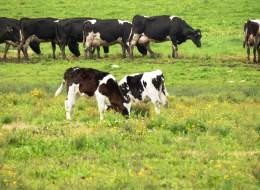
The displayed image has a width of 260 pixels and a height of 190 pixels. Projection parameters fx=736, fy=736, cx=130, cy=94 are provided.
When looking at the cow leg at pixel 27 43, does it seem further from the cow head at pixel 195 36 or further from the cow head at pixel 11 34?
the cow head at pixel 195 36

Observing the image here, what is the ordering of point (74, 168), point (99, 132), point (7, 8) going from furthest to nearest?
point (7, 8) < point (99, 132) < point (74, 168)

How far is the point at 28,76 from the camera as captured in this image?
28.5 metres

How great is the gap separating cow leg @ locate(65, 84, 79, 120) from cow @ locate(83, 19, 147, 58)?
647 inches

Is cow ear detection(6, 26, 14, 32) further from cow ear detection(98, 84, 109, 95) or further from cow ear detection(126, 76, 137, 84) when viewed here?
cow ear detection(98, 84, 109, 95)

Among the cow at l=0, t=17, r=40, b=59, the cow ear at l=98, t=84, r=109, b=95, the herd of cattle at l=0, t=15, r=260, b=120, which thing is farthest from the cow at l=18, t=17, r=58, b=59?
the cow ear at l=98, t=84, r=109, b=95

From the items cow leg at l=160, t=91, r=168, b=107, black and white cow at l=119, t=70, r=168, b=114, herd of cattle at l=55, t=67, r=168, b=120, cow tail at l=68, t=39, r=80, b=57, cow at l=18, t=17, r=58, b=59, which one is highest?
herd of cattle at l=55, t=67, r=168, b=120

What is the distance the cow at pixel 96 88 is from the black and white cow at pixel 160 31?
1701 cm

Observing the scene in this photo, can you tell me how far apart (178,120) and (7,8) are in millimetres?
34459

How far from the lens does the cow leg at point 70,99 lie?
18.2m

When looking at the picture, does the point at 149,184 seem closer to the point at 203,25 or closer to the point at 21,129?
the point at 21,129

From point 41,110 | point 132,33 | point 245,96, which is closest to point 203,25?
point 132,33

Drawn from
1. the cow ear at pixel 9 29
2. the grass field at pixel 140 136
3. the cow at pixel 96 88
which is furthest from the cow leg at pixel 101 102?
the cow ear at pixel 9 29

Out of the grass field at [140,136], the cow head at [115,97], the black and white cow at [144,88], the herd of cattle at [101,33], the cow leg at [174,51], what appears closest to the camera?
the grass field at [140,136]

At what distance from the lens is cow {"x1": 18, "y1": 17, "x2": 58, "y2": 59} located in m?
35.2
